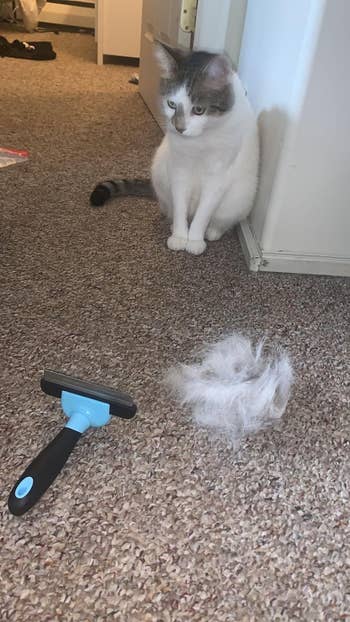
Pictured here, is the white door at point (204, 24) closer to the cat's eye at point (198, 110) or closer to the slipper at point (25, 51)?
the cat's eye at point (198, 110)

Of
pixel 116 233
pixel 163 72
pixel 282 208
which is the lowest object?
pixel 116 233

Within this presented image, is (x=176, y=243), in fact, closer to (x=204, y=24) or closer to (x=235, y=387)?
(x=235, y=387)

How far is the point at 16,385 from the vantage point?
2.79 feet

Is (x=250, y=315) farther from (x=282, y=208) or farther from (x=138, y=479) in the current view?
(x=138, y=479)

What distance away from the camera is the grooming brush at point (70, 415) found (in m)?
0.66

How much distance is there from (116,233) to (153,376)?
1.78ft

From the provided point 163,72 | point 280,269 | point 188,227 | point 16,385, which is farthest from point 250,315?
point 163,72

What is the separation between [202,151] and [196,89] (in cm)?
14

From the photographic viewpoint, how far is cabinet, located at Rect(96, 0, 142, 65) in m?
2.67

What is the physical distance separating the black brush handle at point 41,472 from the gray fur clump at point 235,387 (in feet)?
0.71

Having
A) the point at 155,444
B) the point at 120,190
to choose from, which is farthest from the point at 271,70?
the point at 155,444

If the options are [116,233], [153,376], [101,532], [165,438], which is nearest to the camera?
[101,532]

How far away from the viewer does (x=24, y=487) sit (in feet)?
2.11

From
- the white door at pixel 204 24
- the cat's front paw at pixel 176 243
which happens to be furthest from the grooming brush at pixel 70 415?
the white door at pixel 204 24
